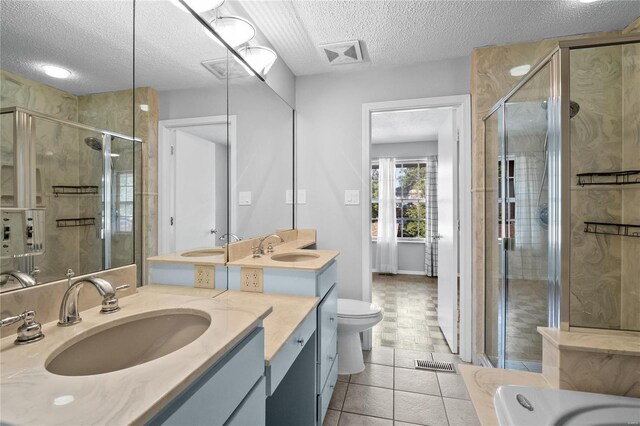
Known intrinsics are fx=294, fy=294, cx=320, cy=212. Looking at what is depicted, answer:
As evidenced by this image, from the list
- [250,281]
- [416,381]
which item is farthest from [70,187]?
[416,381]

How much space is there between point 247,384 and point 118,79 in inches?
41.5

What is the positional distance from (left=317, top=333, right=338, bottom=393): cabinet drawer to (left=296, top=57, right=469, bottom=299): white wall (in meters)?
0.75

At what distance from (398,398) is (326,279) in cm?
94

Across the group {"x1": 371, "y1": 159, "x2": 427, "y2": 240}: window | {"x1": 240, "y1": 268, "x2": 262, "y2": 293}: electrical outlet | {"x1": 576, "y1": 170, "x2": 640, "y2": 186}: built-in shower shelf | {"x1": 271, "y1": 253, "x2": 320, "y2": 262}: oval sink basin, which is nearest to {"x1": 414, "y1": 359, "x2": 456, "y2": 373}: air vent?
{"x1": 271, "y1": 253, "x2": 320, "y2": 262}: oval sink basin

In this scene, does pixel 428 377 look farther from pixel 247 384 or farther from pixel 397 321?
pixel 247 384

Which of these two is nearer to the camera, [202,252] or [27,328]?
[27,328]

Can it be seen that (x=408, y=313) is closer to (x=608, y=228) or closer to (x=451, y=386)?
(x=451, y=386)

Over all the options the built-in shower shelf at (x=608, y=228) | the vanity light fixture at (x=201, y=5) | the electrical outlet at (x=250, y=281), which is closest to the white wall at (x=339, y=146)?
the electrical outlet at (x=250, y=281)

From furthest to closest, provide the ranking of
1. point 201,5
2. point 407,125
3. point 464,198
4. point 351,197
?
1. point 407,125
2. point 351,197
3. point 464,198
4. point 201,5

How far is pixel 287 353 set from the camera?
108 centimetres

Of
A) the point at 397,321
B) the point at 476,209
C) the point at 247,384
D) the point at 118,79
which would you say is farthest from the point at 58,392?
the point at 397,321

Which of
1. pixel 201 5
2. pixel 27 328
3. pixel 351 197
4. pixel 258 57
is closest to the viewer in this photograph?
pixel 27 328

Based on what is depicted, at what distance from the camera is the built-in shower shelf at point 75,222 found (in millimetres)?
821

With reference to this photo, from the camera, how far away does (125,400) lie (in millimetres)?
477
